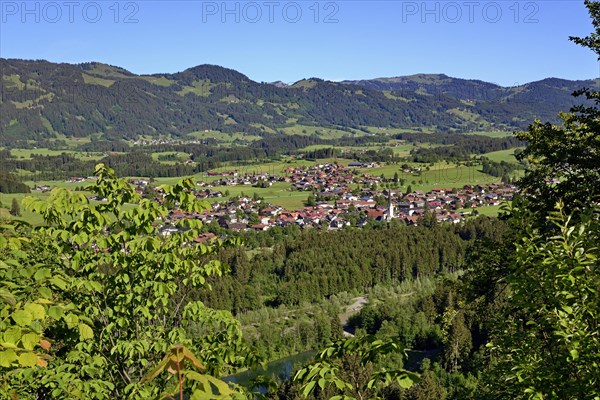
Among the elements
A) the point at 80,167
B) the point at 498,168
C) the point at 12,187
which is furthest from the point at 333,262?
the point at 80,167

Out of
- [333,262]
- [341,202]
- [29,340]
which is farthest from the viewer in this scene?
[341,202]

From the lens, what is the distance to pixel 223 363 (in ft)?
19.9

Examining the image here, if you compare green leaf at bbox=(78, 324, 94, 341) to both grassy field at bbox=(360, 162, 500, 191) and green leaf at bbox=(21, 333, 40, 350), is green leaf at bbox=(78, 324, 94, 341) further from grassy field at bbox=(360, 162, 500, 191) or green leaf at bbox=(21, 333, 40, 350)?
grassy field at bbox=(360, 162, 500, 191)

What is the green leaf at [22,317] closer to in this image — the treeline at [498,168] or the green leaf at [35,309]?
the green leaf at [35,309]

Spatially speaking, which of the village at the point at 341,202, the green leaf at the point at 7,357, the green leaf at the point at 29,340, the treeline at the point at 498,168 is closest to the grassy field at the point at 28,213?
the green leaf at the point at 29,340

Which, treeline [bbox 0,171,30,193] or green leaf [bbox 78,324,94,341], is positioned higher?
green leaf [bbox 78,324,94,341]

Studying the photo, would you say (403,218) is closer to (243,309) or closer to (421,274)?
(421,274)

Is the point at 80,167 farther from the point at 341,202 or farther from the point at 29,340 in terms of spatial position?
the point at 29,340

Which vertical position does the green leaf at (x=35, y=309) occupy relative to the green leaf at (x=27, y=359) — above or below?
above

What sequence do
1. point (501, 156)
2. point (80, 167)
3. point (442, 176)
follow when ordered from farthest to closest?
point (501, 156)
point (80, 167)
point (442, 176)

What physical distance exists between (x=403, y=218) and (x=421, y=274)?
31883 mm

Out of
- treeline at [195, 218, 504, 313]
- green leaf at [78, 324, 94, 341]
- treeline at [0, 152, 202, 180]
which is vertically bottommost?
treeline at [195, 218, 504, 313]

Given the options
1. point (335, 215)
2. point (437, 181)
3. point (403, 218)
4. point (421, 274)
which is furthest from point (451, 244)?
point (437, 181)

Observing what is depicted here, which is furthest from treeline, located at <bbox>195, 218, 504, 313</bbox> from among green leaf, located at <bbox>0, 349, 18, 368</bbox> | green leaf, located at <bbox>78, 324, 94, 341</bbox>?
green leaf, located at <bbox>0, 349, 18, 368</bbox>
